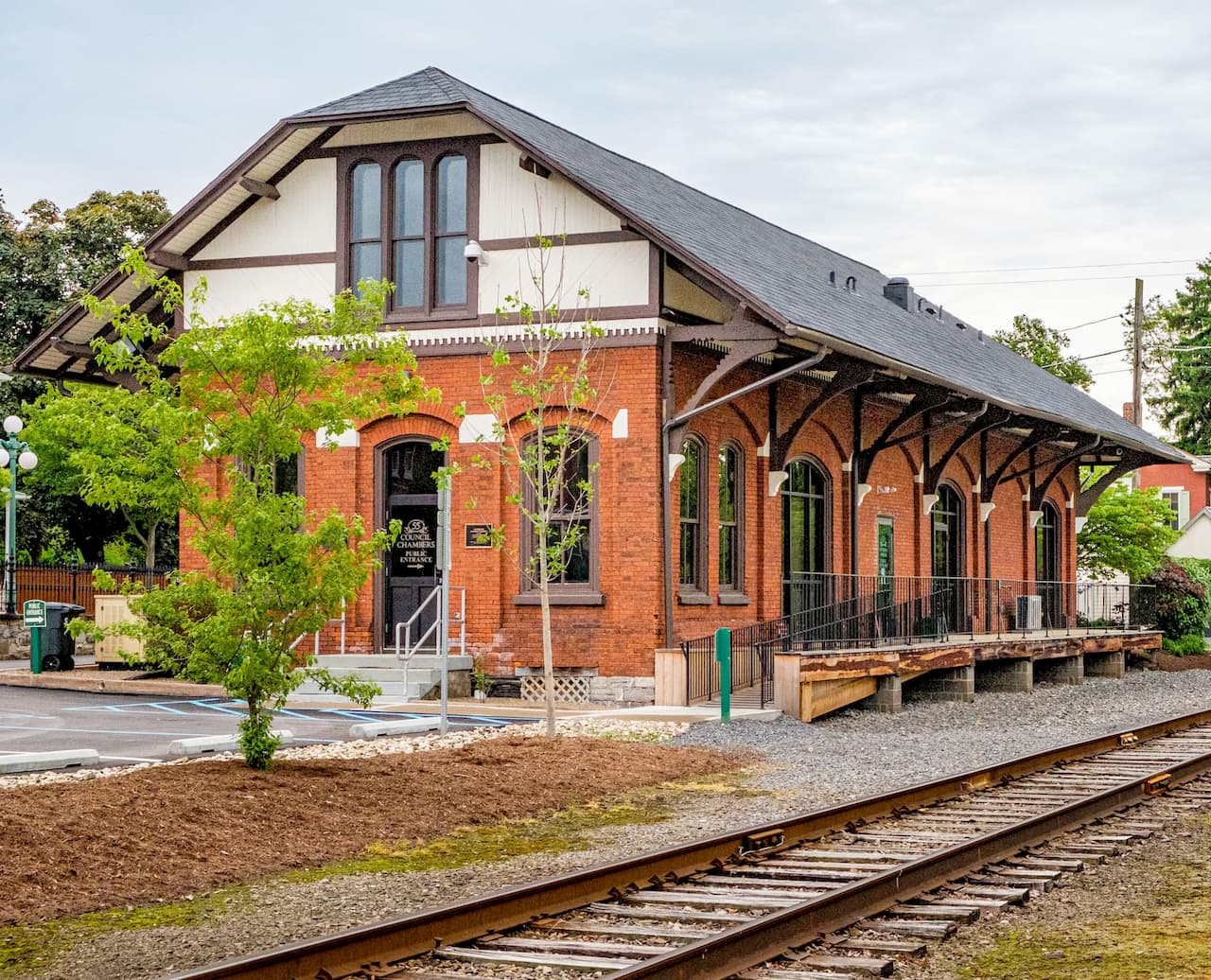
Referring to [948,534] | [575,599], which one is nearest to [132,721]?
[575,599]

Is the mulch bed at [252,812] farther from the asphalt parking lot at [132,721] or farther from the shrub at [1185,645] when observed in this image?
the shrub at [1185,645]

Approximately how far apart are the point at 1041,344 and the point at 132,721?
45.8 m

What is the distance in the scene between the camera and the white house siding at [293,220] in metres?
23.9

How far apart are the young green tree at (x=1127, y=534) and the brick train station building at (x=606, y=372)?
15.1 m

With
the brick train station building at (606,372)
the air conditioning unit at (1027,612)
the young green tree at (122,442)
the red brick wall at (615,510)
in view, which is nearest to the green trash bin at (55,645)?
the red brick wall at (615,510)

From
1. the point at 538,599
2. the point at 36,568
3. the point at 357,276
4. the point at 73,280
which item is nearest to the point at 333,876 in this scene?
the point at 538,599

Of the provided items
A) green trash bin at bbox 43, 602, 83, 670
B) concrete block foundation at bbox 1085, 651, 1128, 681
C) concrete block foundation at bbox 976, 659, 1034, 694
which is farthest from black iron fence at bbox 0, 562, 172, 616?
concrete block foundation at bbox 1085, 651, 1128, 681

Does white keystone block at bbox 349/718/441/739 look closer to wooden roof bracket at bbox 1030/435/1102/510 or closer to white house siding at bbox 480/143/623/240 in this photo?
white house siding at bbox 480/143/623/240

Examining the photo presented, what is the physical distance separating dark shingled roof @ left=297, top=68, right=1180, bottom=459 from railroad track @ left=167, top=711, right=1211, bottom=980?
387 inches

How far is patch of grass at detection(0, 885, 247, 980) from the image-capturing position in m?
7.39

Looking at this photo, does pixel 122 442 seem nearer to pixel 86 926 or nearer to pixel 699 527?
pixel 86 926

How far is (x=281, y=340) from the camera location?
41.8 ft

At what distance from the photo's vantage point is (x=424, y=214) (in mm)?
23297

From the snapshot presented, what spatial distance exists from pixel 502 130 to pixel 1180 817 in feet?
43.0
